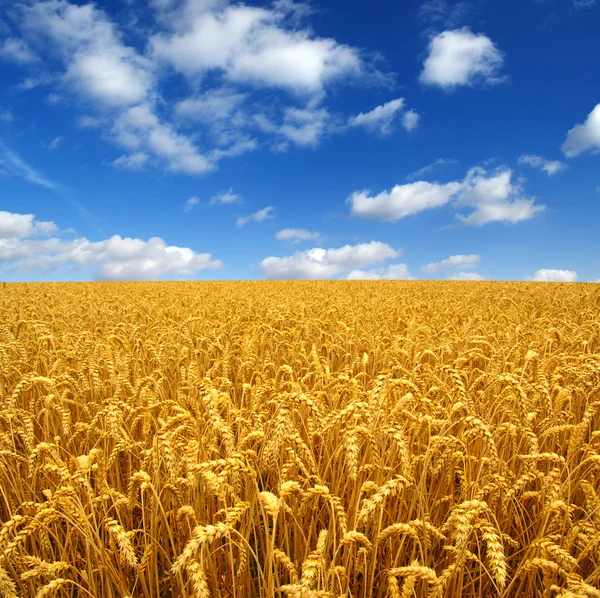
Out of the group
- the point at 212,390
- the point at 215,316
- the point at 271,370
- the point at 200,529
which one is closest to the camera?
the point at 200,529

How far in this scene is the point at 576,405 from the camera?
11.9 ft

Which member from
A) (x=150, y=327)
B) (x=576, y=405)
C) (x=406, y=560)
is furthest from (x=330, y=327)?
(x=406, y=560)

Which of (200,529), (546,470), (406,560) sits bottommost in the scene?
(406,560)

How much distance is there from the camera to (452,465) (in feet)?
7.44

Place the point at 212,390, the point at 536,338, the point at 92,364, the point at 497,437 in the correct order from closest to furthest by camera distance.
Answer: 1. the point at 212,390
2. the point at 497,437
3. the point at 92,364
4. the point at 536,338

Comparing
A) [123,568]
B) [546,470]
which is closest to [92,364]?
[123,568]

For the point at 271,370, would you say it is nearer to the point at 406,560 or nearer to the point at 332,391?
the point at 332,391

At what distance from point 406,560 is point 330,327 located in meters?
4.29

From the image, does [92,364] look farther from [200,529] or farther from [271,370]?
[200,529]

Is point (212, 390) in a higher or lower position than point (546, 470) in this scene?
higher

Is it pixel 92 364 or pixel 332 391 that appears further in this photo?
pixel 332 391

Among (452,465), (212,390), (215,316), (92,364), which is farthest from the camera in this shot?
(215,316)

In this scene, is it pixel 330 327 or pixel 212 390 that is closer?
pixel 212 390

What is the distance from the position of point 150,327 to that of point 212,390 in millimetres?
4033
